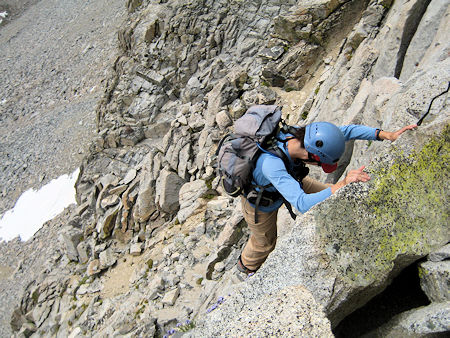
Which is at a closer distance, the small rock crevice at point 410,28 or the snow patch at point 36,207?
the small rock crevice at point 410,28

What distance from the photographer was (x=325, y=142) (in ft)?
15.8

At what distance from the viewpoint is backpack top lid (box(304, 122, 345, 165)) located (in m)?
4.82

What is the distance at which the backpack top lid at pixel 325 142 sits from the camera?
190 inches

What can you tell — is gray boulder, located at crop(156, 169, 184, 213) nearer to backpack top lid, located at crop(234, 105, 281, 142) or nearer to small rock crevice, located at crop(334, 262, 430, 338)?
backpack top lid, located at crop(234, 105, 281, 142)

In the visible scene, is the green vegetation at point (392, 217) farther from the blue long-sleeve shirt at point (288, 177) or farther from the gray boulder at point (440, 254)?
the blue long-sleeve shirt at point (288, 177)

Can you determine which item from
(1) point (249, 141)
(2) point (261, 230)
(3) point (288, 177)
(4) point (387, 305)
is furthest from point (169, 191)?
(4) point (387, 305)

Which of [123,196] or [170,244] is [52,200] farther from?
[170,244]

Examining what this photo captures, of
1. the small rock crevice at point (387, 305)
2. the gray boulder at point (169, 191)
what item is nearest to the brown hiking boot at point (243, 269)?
the small rock crevice at point (387, 305)

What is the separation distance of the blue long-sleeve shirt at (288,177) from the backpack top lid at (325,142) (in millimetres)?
544

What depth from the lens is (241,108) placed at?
50.7 ft

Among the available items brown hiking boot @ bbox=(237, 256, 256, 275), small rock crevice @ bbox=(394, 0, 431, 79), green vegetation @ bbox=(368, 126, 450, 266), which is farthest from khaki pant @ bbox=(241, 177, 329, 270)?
small rock crevice @ bbox=(394, 0, 431, 79)

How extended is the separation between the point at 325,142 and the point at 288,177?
30.6 inches

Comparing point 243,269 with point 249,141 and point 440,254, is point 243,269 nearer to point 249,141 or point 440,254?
point 249,141

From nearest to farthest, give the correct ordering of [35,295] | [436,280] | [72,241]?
[436,280]
[35,295]
[72,241]
